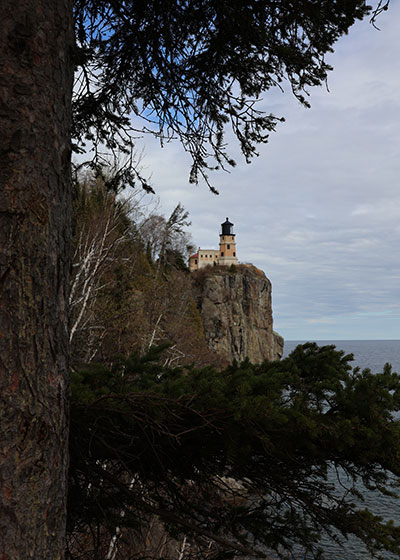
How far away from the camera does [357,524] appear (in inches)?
119

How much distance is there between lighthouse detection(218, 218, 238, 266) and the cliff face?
27.0 feet

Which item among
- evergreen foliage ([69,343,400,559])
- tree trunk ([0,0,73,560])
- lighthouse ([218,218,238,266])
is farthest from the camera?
lighthouse ([218,218,238,266])

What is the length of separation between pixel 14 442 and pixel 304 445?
1761mm

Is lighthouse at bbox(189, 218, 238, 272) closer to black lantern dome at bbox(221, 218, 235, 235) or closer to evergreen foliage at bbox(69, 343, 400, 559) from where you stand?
black lantern dome at bbox(221, 218, 235, 235)

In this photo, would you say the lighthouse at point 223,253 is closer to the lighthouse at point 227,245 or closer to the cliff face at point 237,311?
the lighthouse at point 227,245

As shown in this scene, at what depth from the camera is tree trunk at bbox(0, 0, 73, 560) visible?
80.7 inches

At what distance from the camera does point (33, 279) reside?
2.20 metres

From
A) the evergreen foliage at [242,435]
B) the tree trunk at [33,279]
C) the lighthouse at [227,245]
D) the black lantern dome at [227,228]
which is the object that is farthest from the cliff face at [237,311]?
the tree trunk at [33,279]

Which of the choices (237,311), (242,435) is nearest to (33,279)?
(242,435)

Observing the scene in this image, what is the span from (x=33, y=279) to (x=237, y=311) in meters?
44.8

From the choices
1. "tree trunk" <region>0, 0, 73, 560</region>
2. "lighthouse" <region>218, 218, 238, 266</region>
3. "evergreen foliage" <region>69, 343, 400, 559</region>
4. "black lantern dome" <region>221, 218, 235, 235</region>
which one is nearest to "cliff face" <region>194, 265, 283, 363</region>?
"lighthouse" <region>218, 218, 238, 266</region>

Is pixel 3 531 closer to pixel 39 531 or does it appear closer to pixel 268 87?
pixel 39 531

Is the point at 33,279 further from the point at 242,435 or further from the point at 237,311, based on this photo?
the point at 237,311

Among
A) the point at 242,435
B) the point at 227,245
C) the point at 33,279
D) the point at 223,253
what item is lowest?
the point at 242,435
